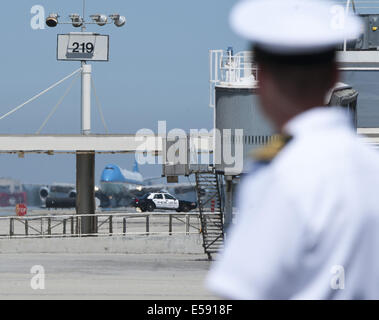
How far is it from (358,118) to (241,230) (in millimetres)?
32350

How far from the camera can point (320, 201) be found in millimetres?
2246

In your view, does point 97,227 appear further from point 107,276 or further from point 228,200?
point 107,276

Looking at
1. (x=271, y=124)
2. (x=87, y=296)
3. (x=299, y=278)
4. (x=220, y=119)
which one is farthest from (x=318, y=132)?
(x=220, y=119)

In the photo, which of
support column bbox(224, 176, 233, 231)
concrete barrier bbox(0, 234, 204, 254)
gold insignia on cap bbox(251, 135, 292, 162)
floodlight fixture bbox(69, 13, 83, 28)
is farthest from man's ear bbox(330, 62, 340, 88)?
floodlight fixture bbox(69, 13, 83, 28)

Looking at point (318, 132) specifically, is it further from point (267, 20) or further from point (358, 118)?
point (358, 118)

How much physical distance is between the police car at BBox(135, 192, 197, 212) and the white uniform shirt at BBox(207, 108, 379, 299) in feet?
267

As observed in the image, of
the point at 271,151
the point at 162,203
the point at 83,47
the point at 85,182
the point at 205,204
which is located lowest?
the point at 162,203

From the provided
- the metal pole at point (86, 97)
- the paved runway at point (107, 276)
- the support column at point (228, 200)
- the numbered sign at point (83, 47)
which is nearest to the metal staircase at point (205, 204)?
the support column at point (228, 200)

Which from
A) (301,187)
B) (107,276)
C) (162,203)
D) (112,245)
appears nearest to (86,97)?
(112,245)

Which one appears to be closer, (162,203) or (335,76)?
(335,76)

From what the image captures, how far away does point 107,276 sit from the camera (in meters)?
26.0

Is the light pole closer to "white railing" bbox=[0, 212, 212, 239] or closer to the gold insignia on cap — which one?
"white railing" bbox=[0, 212, 212, 239]

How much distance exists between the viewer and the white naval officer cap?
2.40m

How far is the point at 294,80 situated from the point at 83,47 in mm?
47016
